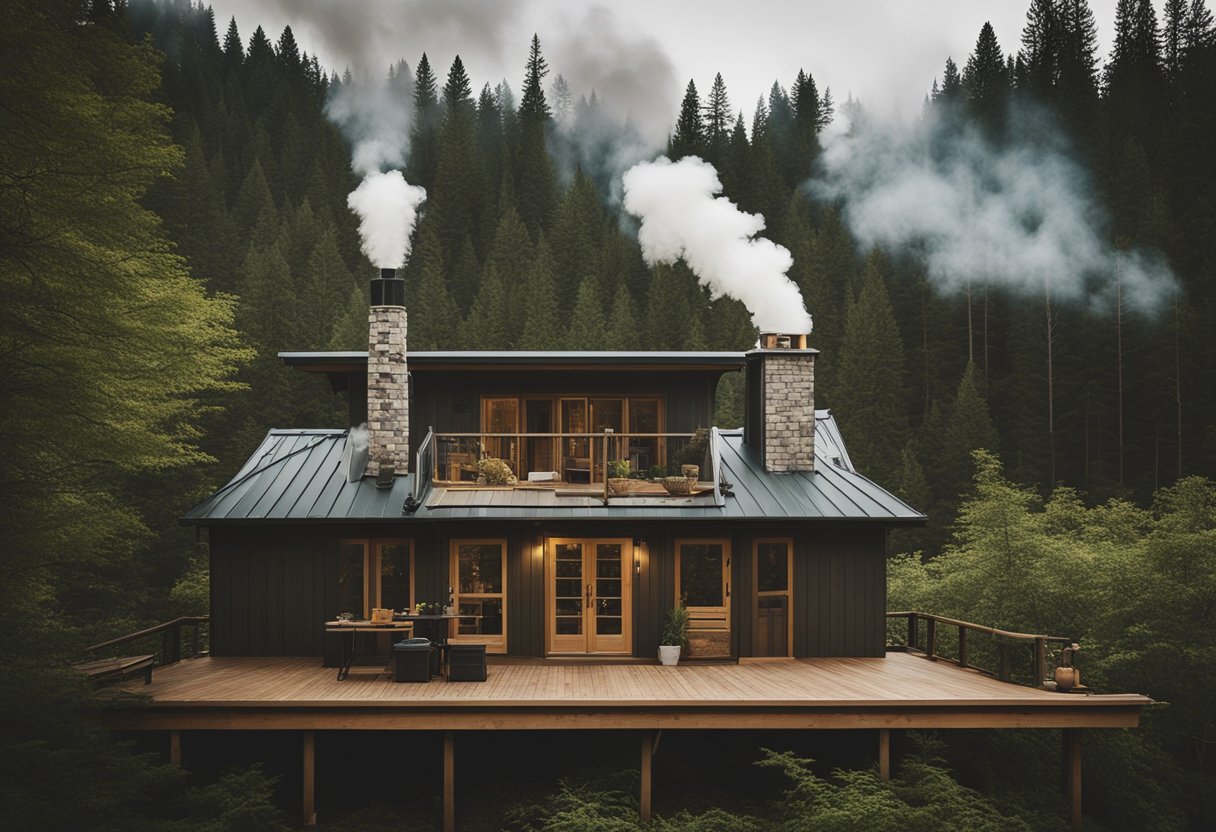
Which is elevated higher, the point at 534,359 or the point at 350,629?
the point at 534,359

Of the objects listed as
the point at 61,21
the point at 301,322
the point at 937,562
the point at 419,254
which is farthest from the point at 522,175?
the point at 61,21

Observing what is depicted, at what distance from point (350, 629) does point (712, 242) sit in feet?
42.5

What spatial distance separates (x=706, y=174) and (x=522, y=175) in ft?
135

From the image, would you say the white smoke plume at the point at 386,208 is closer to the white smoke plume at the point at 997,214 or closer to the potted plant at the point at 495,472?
the white smoke plume at the point at 997,214

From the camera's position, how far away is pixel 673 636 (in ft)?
43.2

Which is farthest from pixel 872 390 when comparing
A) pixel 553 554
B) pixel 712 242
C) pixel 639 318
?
pixel 553 554

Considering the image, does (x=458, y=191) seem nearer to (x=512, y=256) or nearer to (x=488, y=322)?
(x=512, y=256)

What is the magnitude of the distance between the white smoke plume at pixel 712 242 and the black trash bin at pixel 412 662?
30.7ft

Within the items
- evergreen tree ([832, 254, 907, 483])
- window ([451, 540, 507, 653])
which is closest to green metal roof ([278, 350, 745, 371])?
window ([451, 540, 507, 653])

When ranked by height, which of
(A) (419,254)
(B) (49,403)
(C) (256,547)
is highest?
(A) (419,254)

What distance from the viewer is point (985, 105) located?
53156 millimetres

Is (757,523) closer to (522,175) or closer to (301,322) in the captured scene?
(301,322)

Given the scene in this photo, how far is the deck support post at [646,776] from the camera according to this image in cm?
1069

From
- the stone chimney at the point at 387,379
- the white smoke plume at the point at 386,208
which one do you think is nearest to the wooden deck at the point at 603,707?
the stone chimney at the point at 387,379
